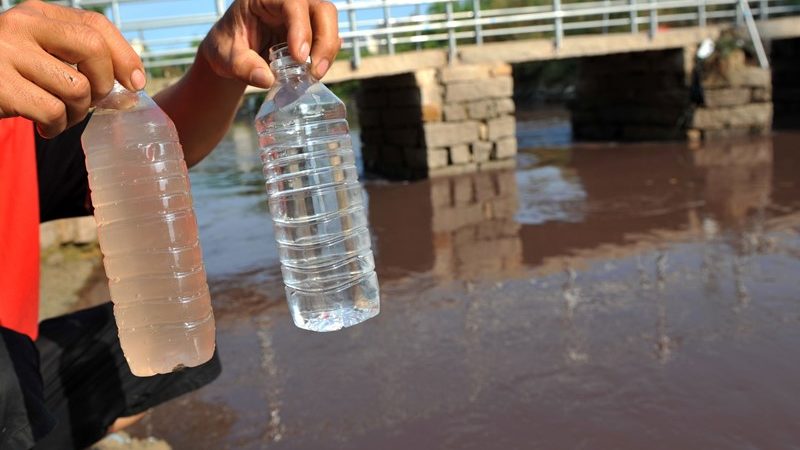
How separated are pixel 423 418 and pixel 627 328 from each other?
1.34 metres

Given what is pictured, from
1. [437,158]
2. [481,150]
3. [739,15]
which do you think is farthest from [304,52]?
[739,15]

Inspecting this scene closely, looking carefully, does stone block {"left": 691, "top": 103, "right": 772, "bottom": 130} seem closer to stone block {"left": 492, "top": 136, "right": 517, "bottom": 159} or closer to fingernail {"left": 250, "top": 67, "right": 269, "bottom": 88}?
stone block {"left": 492, "top": 136, "right": 517, "bottom": 159}

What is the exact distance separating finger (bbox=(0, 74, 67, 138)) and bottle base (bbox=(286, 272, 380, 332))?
30.7 inches

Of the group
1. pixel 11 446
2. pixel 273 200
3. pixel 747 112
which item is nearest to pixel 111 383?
pixel 11 446

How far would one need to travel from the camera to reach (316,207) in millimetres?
2039

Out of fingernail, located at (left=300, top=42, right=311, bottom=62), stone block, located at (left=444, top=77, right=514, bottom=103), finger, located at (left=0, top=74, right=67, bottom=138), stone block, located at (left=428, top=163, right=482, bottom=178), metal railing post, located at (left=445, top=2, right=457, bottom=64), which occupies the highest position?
metal railing post, located at (left=445, top=2, right=457, bottom=64)

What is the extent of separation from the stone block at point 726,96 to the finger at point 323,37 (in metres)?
10.6

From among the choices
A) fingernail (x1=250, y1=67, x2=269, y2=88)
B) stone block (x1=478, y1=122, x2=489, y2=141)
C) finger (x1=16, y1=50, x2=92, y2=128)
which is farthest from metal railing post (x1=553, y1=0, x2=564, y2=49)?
finger (x1=16, y1=50, x2=92, y2=128)

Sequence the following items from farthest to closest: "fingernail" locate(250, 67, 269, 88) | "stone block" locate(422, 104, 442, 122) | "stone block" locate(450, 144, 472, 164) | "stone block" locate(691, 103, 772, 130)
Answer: "stone block" locate(691, 103, 772, 130), "stone block" locate(450, 144, 472, 164), "stone block" locate(422, 104, 442, 122), "fingernail" locate(250, 67, 269, 88)

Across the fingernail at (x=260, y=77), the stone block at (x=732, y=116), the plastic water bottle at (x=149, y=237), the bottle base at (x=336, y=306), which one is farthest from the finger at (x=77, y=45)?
the stone block at (x=732, y=116)

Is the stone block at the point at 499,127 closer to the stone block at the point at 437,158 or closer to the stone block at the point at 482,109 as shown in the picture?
the stone block at the point at 482,109

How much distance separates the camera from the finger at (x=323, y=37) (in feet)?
6.05

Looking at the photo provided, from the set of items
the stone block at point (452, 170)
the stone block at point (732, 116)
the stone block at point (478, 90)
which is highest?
the stone block at point (478, 90)

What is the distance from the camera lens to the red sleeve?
2.40 m
